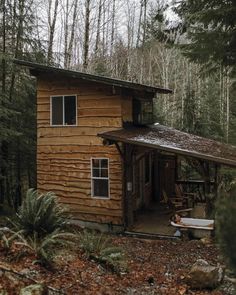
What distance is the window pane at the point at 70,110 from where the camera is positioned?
13.6m

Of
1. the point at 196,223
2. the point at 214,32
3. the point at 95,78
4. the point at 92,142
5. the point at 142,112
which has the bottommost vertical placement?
the point at 196,223

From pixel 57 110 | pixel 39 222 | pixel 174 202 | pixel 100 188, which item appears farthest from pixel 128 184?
pixel 39 222

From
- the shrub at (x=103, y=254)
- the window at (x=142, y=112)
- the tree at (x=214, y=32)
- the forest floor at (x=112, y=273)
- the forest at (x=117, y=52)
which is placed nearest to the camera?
the forest floor at (x=112, y=273)

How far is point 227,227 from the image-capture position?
3.11 meters

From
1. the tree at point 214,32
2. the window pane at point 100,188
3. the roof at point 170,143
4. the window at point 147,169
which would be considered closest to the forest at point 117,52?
the tree at point 214,32

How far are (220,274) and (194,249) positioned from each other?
105 inches

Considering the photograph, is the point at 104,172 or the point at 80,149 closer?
the point at 104,172

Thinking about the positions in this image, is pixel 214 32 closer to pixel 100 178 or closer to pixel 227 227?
pixel 100 178

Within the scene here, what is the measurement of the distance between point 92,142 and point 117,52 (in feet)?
65.6

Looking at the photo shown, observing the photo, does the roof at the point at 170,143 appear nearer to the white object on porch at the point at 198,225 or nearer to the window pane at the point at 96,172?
the window pane at the point at 96,172

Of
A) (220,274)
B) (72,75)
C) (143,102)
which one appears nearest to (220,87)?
(143,102)

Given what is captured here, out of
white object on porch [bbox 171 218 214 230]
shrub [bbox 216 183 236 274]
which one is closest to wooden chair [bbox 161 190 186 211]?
white object on porch [bbox 171 218 214 230]

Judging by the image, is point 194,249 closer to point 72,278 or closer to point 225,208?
point 72,278

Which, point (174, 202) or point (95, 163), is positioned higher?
point (95, 163)
